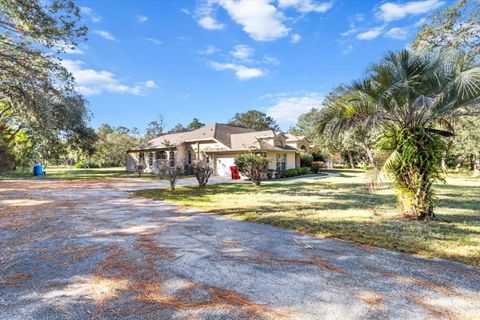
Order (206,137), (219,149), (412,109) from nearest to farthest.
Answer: (412,109) → (219,149) → (206,137)

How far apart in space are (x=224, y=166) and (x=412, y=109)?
19630 mm

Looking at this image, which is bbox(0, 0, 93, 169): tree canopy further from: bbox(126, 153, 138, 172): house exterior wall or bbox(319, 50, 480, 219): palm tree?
bbox(126, 153, 138, 172): house exterior wall

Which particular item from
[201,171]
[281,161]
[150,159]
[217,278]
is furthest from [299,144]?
[217,278]

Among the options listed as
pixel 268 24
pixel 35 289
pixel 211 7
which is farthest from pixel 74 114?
pixel 35 289

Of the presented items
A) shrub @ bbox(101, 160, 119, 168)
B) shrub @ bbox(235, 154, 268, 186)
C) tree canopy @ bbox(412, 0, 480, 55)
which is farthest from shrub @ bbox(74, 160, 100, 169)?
tree canopy @ bbox(412, 0, 480, 55)

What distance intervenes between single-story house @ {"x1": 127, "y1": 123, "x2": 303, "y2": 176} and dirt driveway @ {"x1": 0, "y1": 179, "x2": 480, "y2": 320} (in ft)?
54.3

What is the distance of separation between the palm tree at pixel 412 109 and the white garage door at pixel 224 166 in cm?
1791

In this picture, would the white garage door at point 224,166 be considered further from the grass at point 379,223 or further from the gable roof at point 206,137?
the grass at point 379,223

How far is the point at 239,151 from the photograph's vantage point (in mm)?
23656

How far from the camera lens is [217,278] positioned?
11.3 feet

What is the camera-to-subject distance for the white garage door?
24.8m

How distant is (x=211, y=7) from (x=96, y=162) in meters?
49.2

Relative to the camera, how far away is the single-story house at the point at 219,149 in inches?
944

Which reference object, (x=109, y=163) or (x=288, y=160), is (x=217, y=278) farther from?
(x=109, y=163)
